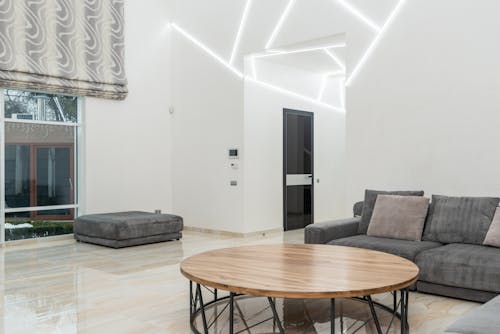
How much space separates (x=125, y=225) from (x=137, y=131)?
7.15 feet

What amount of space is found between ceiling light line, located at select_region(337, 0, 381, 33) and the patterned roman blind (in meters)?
3.70

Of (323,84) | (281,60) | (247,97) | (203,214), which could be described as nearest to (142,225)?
(203,214)

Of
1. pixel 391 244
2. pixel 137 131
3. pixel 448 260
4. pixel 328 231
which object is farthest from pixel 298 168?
pixel 448 260

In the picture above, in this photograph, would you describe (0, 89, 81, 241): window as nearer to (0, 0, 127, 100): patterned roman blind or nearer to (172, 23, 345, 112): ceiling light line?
(0, 0, 127, 100): patterned roman blind

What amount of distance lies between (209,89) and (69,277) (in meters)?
4.11

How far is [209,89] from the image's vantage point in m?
8.00

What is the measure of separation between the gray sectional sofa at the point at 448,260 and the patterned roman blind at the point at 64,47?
174 inches

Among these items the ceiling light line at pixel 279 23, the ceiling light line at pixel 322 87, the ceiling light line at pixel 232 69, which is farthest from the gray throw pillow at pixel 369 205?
the ceiling light line at pixel 322 87

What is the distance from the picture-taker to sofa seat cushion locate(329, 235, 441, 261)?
166 inches

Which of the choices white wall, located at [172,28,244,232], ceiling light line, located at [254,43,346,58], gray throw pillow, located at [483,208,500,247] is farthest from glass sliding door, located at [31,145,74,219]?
gray throw pillow, located at [483,208,500,247]

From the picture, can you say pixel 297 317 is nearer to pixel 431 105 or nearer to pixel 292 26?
pixel 431 105

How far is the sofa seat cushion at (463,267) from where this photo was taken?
373cm

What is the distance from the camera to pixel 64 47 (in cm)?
710

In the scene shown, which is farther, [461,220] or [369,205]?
[369,205]
